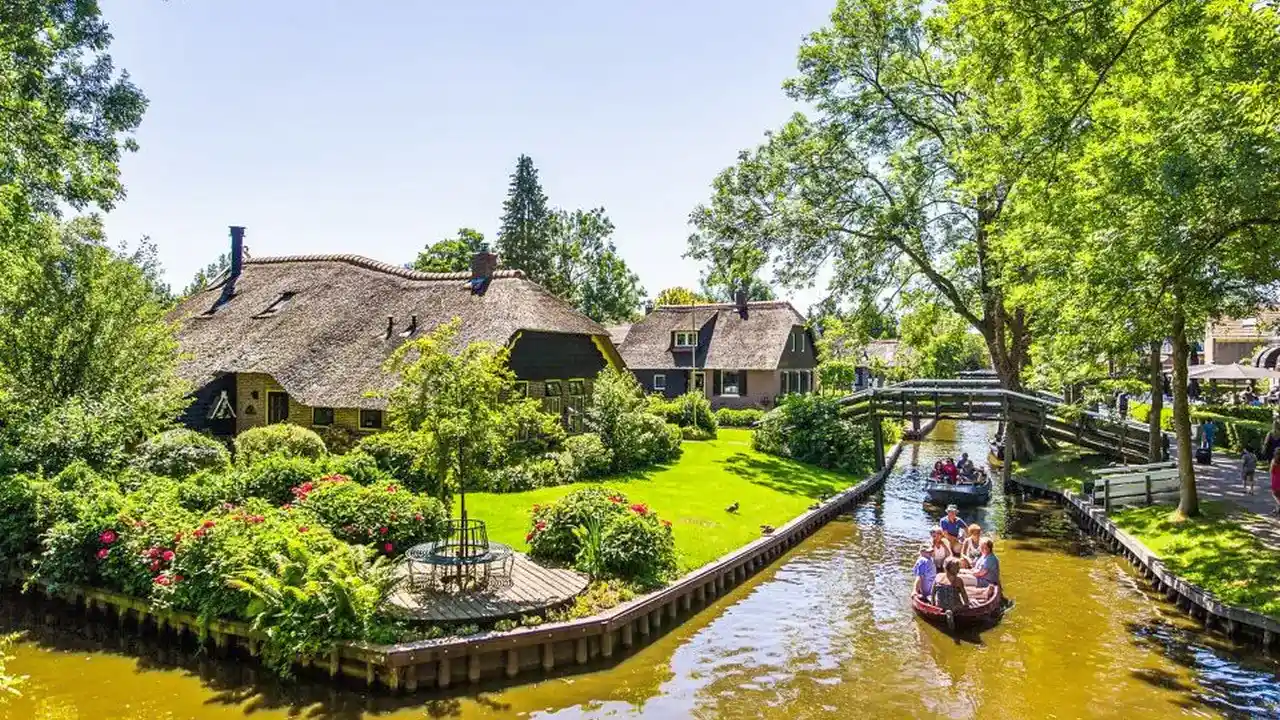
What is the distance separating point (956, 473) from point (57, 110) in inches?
1200

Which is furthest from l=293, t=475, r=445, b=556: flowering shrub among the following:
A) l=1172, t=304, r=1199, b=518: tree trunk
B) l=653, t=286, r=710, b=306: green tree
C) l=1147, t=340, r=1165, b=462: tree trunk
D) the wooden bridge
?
l=653, t=286, r=710, b=306: green tree

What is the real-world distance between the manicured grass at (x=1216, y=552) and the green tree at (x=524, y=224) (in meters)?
49.7

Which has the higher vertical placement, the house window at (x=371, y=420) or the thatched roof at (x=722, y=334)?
the thatched roof at (x=722, y=334)

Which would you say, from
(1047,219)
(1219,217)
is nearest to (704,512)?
(1047,219)

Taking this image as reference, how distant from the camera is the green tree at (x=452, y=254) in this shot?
222 feet

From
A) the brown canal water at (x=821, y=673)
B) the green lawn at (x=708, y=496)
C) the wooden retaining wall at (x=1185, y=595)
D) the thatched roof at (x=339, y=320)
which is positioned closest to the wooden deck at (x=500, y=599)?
the brown canal water at (x=821, y=673)

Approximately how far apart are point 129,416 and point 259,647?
33.6ft

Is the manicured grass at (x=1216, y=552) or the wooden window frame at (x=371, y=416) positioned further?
the wooden window frame at (x=371, y=416)

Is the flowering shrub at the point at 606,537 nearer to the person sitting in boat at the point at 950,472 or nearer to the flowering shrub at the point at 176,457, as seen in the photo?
the flowering shrub at the point at 176,457

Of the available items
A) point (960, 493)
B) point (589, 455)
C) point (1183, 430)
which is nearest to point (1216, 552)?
point (1183, 430)

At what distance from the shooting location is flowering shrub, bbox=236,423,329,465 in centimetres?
2355

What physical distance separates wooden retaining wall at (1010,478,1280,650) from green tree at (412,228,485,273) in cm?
5282

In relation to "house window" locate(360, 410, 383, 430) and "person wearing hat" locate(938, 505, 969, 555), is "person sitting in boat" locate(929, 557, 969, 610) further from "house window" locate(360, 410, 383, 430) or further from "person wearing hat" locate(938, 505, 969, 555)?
"house window" locate(360, 410, 383, 430)

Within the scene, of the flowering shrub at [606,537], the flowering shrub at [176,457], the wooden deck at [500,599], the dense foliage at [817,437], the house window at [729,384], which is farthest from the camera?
the house window at [729,384]
